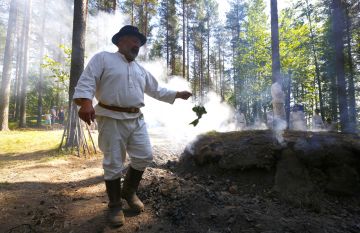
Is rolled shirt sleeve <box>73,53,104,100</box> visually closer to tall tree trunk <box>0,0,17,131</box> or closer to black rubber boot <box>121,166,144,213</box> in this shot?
black rubber boot <box>121,166,144,213</box>

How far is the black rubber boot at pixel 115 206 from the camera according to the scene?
2781 millimetres

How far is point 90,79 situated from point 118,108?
428mm

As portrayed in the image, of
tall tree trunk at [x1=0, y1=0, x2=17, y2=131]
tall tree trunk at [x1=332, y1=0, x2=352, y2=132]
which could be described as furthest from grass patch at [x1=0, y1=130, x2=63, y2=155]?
tall tree trunk at [x1=332, y1=0, x2=352, y2=132]

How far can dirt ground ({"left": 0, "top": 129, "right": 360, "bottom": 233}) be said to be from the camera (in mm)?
2920

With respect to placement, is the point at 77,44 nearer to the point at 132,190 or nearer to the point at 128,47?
the point at 128,47

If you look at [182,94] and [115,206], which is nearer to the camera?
[115,206]

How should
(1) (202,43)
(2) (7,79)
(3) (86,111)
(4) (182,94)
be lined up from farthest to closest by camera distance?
(1) (202,43) < (2) (7,79) < (4) (182,94) < (3) (86,111)

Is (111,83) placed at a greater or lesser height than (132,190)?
greater

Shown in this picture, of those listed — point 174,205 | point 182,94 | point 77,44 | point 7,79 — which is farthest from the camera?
point 7,79

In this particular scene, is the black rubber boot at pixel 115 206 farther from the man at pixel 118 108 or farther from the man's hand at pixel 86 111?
the man's hand at pixel 86 111

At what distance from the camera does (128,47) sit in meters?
3.11

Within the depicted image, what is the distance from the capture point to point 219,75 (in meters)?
37.8

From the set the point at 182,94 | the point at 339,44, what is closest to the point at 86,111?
the point at 182,94

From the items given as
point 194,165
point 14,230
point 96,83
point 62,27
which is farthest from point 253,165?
point 62,27
